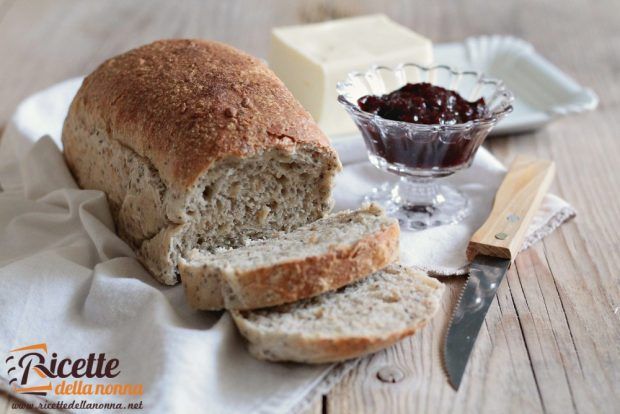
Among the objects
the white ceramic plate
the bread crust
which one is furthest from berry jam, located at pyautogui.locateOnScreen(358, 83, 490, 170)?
the white ceramic plate

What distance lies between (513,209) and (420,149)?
0.51 meters

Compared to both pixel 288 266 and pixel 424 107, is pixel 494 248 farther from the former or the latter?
pixel 288 266

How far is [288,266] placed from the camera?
288 cm

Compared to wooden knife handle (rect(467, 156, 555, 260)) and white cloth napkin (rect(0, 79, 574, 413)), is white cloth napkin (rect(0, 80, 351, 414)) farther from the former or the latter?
wooden knife handle (rect(467, 156, 555, 260))

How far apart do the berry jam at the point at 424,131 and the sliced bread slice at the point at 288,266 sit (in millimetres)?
603

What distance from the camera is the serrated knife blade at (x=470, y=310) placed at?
2.86m

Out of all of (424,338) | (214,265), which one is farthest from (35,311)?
(424,338)

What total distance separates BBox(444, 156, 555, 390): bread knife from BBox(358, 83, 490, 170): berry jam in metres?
0.31

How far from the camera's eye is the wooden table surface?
2766mm

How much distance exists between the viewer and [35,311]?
10.2ft

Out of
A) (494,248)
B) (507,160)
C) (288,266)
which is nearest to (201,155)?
(288,266)

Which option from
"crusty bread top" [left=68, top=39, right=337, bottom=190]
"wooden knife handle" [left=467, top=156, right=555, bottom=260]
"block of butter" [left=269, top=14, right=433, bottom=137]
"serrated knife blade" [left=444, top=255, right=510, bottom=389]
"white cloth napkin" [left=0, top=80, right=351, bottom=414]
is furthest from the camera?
"block of butter" [left=269, top=14, right=433, bottom=137]

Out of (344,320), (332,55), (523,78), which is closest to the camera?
(344,320)

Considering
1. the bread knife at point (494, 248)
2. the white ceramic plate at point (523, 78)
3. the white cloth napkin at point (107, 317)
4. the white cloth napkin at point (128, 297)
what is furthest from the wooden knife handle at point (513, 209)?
the white cloth napkin at point (107, 317)
